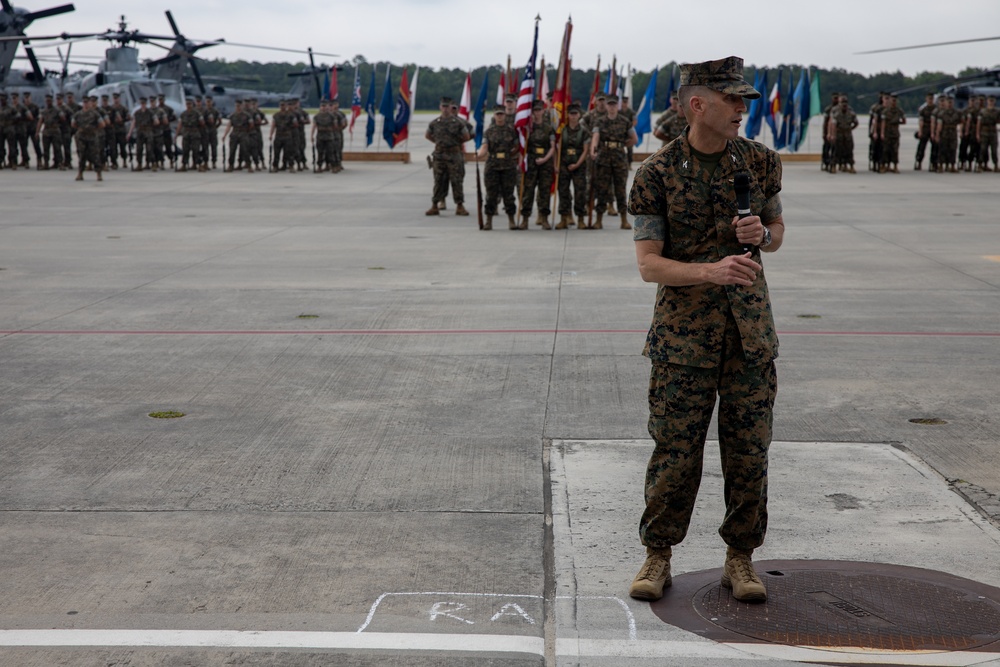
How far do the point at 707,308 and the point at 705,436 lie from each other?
45cm

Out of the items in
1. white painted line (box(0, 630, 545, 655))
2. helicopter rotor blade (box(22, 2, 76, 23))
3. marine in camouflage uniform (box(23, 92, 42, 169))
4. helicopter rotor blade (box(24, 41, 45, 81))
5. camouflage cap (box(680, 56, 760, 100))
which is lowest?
white painted line (box(0, 630, 545, 655))

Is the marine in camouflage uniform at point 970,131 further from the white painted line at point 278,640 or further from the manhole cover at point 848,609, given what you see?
the white painted line at point 278,640

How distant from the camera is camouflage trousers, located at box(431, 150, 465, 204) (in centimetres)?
1955

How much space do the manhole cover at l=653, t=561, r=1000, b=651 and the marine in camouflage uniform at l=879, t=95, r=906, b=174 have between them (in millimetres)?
25748

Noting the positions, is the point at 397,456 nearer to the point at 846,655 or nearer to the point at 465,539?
the point at 465,539

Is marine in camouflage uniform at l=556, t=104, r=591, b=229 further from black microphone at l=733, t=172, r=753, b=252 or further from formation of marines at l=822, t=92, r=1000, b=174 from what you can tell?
black microphone at l=733, t=172, r=753, b=252

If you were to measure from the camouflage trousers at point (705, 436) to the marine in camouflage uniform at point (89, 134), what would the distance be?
85.1 ft

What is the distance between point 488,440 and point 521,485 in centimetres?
83

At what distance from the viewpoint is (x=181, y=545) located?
4.65 m

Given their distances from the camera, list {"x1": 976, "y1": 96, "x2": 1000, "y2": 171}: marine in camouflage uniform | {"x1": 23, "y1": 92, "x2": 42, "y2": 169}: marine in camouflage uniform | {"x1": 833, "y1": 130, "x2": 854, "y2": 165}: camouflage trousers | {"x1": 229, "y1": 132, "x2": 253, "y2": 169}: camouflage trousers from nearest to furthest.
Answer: {"x1": 976, "y1": 96, "x2": 1000, "y2": 171}: marine in camouflage uniform < {"x1": 833, "y1": 130, "x2": 854, "y2": 165}: camouflage trousers < {"x1": 229, "y1": 132, "x2": 253, "y2": 169}: camouflage trousers < {"x1": 23, "y1": 92, "x2": 42, "y2": 169}: marine in camouflage uniform

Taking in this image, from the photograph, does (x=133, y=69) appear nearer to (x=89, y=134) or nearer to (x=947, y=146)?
(x=89, y=134)

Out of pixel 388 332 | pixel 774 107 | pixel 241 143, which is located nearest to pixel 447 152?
pixel 388 332

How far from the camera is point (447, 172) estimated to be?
19703 millimetres

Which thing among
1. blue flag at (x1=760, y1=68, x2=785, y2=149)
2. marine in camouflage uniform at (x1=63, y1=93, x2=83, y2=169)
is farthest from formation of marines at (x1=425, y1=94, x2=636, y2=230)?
blue flag at (x1=760, y1=68, x2=785, y2=149)
